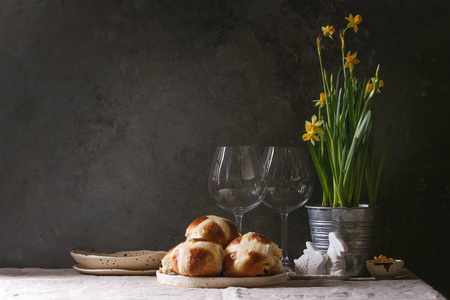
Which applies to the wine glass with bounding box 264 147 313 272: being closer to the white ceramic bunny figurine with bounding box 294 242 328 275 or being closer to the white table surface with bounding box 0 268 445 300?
the white ceramic bunny figurine with bounding box 294 242 328 275

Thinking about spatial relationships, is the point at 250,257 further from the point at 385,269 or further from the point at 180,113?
the point at 180,113

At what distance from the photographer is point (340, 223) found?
115 centimetres

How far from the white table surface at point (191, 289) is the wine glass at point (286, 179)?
0.57ft

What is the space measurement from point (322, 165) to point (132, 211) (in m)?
0.46

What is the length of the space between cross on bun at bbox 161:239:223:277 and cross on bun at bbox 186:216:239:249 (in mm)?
36

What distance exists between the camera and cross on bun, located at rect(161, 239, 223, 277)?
999 millimetres

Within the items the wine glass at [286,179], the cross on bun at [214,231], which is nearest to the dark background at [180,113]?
the wine glass at [286,179]

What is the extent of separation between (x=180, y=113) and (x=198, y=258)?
47cm

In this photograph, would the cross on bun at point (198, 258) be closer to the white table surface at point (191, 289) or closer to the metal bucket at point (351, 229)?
the white table surface at point (191, 289)

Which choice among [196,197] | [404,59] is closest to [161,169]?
[196,197]

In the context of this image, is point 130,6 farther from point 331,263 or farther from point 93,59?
point 331,263

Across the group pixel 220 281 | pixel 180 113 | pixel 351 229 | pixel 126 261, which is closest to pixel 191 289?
pixel 220 281

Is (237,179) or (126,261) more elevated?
(237,179)

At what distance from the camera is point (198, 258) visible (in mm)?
997
